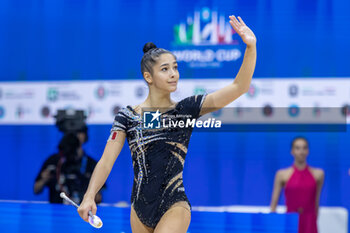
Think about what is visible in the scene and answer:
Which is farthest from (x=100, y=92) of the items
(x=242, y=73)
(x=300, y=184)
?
(x=242, y=73)

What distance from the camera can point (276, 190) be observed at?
5168mm

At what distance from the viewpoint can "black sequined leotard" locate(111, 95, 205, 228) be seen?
259 centimetres

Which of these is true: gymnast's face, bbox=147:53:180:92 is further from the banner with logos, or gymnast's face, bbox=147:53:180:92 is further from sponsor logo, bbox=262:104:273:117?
sponsor logo, bbox=262:104:273:117

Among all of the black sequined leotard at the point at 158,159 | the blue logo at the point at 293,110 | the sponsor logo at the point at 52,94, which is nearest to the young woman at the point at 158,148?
the black sequined leotard at the point at 158,159

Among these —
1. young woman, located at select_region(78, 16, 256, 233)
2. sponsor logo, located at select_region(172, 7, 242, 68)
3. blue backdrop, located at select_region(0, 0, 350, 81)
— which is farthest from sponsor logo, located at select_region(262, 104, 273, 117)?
young woman, located at select_region(78, 16, 256, 233)

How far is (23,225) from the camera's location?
3.81 metres

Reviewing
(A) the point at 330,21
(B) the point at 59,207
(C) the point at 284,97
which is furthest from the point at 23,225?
(A) the point at 330,21

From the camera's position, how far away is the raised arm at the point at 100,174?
247 cm

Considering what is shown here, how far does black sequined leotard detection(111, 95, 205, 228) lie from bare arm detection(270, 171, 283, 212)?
268 centimetres

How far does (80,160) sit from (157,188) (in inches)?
105

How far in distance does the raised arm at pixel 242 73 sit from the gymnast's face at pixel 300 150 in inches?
109

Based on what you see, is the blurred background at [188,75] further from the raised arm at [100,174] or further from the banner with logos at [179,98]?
the raised arm at [100,174]

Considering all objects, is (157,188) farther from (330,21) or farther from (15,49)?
(15,49)

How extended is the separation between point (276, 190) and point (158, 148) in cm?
282
